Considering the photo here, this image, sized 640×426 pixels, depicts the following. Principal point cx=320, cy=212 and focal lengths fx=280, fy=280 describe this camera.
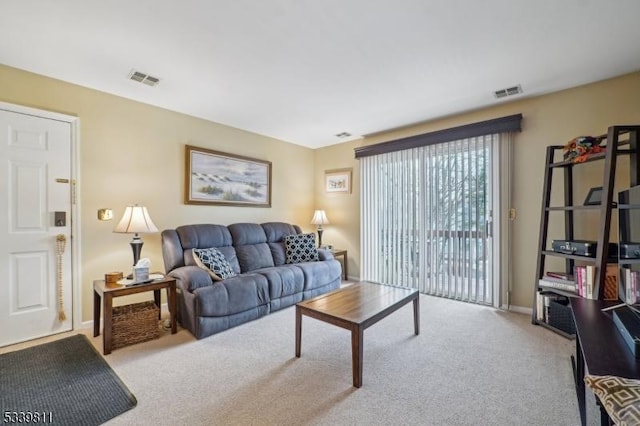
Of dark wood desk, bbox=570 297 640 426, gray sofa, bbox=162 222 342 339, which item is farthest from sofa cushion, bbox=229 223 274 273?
dark wood desk, bbox=570 297 640 426

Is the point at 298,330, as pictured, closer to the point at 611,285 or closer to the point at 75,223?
the point at 75,223

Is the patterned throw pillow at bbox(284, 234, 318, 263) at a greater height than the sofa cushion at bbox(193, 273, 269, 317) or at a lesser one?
greater

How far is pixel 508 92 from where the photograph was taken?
294cm

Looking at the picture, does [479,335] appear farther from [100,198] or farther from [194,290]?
[100,198]

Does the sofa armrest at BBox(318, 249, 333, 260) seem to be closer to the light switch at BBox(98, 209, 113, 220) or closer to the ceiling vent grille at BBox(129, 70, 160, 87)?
the light switch at BBox(98, 209, 113, 220)

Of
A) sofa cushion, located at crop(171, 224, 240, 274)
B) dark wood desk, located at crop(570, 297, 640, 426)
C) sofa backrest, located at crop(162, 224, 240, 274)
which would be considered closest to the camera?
dark wood desk, located at crop(570, 297, 640, 426)

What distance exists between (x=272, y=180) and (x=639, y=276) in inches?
158

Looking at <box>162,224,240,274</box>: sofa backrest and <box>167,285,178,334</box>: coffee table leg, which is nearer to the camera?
<box>167,285,178,334</box>: coffee table leg

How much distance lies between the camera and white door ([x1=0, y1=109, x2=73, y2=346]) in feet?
7.82

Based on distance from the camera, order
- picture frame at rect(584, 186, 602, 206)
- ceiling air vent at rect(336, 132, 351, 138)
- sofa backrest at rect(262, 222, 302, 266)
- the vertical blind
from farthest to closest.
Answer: ceiling air vent at rect(336, 132, 351, 138) → sofa backrest at rect(262, 222, 302, 266) → the vertical blind → picture frame at rect(584, 186, 602, 206)

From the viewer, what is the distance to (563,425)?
1.46 metres

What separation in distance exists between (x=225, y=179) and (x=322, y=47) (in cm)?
234

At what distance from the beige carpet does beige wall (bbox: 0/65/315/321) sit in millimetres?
938

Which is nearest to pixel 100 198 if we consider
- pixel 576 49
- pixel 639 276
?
pixel 639 276
